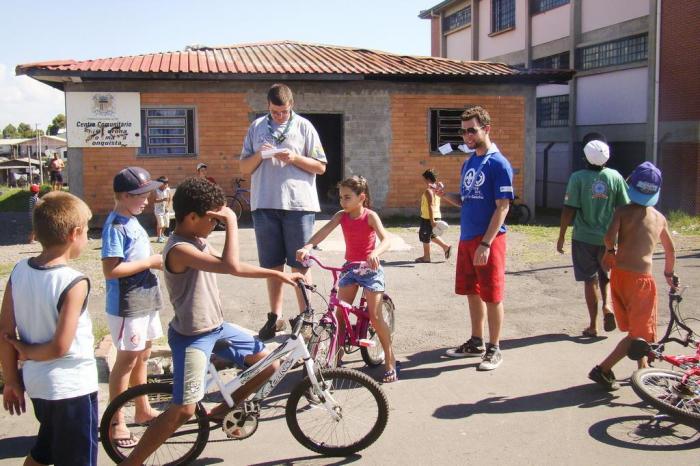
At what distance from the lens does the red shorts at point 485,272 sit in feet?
18.6

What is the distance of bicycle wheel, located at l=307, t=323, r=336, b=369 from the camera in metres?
4.46

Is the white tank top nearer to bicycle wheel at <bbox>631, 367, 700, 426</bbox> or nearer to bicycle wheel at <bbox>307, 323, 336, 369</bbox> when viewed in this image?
bicycle wheel at <bbox>307, 323, 336, 369</bbox>

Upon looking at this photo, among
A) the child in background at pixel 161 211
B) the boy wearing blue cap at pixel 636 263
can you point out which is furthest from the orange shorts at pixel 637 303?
the child in background at pixel 161 211

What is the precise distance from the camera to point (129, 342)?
4141 mm

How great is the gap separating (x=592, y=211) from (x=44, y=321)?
5.02 meters

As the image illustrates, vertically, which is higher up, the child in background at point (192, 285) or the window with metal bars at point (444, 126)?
the window with metal bars at point (444, 126)

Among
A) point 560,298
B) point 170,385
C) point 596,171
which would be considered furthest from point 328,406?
point 560,298

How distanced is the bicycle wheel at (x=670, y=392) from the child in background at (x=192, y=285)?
7.77ft

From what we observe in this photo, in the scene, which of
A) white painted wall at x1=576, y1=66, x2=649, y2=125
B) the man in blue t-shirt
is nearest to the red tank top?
the man in blue t-shirt

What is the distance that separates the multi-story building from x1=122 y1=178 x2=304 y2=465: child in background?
56.5 ft

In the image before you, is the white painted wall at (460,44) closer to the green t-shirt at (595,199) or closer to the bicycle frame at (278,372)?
the green t-shirt at (595,199)

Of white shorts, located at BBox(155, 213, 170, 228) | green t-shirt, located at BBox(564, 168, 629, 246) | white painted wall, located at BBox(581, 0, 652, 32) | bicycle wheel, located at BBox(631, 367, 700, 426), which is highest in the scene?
white painted wall, located at BBox(581, 0, 652, 32)

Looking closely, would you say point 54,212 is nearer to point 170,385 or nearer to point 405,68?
point 170,385

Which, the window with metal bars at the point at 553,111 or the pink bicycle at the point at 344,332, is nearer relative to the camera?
the pink bicycle at the point at 344,332
